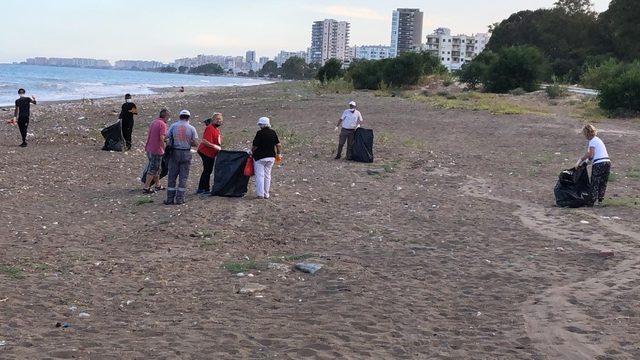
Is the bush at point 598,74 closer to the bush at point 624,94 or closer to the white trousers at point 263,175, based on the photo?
the bush at point 624,94

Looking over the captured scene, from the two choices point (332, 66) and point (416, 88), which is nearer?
point (416, 88)

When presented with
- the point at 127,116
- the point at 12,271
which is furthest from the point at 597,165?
the point at 127,116

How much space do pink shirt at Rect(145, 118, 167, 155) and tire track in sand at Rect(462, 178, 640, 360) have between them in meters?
5.82

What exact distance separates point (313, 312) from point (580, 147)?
1474cm

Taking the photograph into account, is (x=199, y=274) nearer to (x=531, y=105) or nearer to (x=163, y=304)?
(x=163, y=304)

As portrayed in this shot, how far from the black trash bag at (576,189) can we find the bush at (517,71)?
120ft

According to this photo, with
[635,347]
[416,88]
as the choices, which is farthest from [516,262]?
[416,88]

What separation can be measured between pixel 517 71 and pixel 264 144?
1516 inches

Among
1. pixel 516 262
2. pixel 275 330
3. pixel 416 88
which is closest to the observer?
pixel 275 330

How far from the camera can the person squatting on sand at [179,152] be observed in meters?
11.2

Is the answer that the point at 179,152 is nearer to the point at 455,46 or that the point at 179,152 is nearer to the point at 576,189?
the point at 576,189

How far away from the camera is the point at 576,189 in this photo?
11.5 m

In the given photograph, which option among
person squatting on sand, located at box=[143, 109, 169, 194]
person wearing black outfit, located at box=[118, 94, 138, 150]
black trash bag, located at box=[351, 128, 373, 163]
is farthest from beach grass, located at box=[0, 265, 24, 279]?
black trash bag, located at box=[351, 128, 373, 163]

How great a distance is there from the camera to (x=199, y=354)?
5.26 meters
